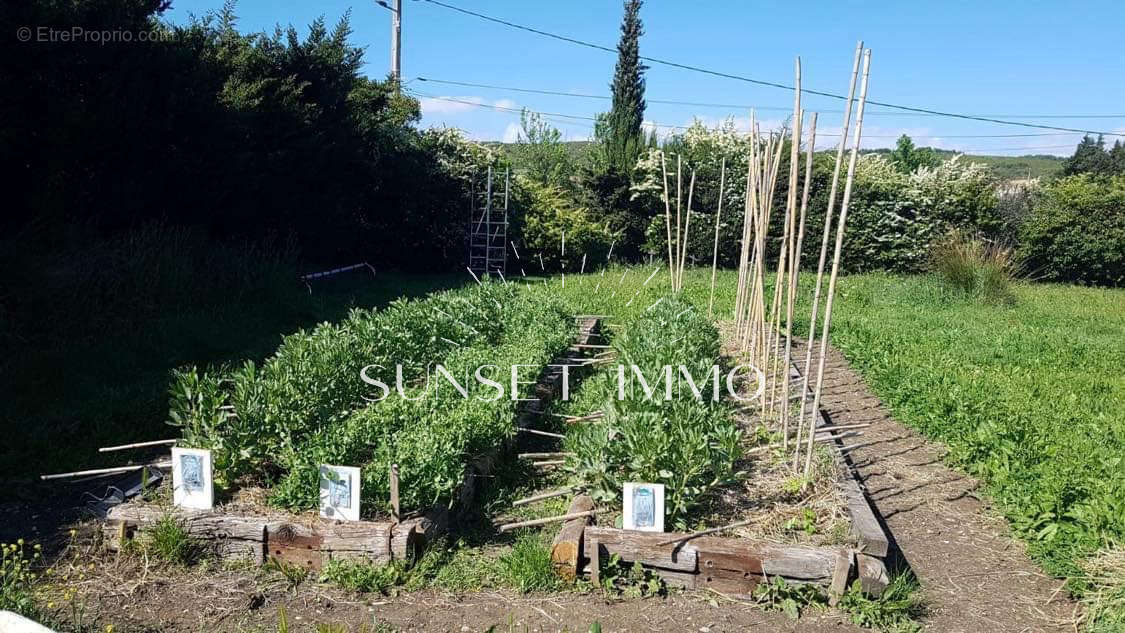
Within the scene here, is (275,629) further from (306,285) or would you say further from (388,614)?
(306,285)

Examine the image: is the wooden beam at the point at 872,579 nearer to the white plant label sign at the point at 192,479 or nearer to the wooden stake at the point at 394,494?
the wooden stake at the point at 394,494

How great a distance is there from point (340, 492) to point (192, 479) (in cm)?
79

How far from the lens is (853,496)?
4363 millimetres

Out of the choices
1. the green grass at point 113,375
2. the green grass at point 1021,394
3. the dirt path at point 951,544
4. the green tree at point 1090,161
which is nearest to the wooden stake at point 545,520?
the dirt path at point 951,544

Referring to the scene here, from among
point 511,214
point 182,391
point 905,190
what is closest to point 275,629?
point 182,391

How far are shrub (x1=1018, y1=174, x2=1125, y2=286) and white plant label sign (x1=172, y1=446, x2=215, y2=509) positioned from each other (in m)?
17.1

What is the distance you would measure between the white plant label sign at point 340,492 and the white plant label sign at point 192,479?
613 millimetres

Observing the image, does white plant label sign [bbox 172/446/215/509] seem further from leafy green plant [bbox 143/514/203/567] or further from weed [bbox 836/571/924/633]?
weed [bbox 836/571/924/633]

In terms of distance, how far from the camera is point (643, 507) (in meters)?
3.83

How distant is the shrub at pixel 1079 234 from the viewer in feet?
53.4

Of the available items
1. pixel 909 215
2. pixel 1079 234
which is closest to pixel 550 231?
pixel 909 215

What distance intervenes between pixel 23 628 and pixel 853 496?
3.64 m

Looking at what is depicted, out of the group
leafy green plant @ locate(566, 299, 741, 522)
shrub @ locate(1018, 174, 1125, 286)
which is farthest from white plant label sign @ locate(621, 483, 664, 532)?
shrub @ locate(1018, 174, 1125, 286)

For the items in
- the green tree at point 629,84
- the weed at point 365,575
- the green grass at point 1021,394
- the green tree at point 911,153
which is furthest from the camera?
the green tree at point 911,153
